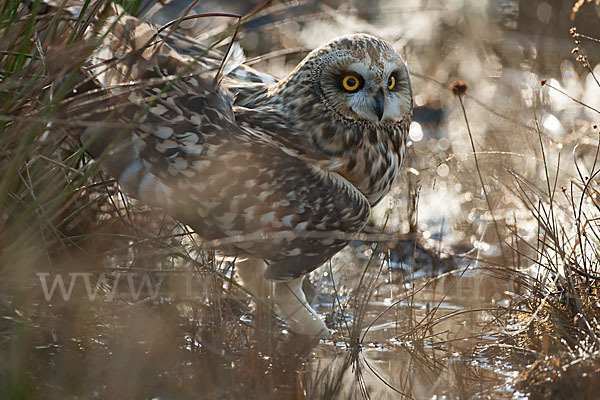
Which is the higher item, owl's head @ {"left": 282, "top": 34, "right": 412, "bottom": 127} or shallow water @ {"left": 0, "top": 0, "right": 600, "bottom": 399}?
owl's head @ {"left": 282, "top": 34, "right": 412, "bottom": 127}

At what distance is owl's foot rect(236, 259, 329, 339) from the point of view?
3568mm

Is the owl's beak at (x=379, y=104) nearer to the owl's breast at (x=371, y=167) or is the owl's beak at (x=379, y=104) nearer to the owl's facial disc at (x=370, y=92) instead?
the owl's facial disc at (x=370, y=92)

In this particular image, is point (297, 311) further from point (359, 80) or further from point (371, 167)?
point (359, 80)

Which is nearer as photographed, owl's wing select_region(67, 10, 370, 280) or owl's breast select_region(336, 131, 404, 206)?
owl's wing select_region(67, 10, 370, 280)

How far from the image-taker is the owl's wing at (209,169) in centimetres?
327

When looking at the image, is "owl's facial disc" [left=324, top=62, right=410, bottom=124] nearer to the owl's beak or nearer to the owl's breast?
the owl's beak

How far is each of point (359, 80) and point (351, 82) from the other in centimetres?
4

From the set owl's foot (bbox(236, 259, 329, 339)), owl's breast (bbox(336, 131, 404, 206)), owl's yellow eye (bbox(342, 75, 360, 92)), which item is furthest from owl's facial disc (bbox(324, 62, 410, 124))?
owl's foot (bbox(236, 259, 329, 339))

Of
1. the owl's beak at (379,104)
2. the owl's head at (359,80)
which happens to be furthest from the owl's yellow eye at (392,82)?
the owl's beak at (379,104)

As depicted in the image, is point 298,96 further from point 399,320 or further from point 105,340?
point 105,340

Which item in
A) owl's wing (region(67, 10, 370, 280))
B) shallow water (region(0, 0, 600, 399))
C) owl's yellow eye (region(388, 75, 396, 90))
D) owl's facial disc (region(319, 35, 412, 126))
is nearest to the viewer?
shallow water (region(0, 0, 600, 399))

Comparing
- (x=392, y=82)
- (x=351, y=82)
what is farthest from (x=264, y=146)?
(x=392, y=82)

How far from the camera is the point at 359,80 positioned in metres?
3.59

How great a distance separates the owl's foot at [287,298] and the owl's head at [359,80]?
2.73 feet
